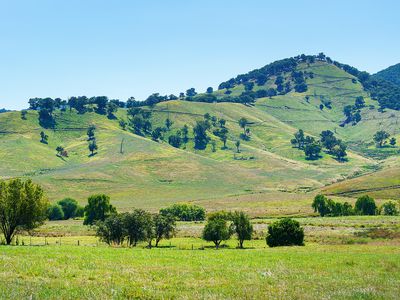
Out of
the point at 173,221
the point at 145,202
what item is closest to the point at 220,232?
the point at 173,221

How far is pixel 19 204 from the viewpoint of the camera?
217ft

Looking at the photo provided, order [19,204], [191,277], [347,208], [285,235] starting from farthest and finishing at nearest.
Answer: [347,208]
[285,235]
[19,204]
[191,277]

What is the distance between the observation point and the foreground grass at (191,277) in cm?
2533

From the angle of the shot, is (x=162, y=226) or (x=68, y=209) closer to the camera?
(x=162, y=226)

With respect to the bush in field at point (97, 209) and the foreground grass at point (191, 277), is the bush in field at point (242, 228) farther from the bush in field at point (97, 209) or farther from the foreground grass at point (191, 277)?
the bush in field at point (97, 209)

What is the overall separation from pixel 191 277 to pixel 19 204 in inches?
1713

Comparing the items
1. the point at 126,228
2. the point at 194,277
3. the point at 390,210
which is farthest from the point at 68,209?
the point at 194,277

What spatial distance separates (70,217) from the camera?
171125 millimetres

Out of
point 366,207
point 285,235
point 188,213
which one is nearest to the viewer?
point 285,235

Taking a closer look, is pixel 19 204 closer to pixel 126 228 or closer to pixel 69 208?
pixel 126 228

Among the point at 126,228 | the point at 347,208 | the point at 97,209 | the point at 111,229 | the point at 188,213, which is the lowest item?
the point at 188,213

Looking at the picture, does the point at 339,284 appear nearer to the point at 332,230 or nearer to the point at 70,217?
the point at 332,230

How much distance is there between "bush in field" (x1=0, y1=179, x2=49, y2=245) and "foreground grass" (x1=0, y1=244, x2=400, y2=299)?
25.4 meters

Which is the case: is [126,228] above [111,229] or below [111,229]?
above
